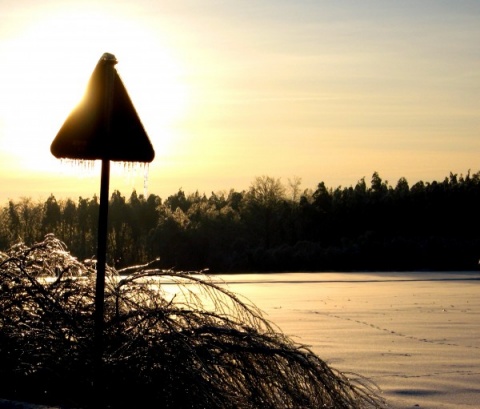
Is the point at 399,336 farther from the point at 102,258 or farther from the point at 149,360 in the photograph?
the point at 102,258

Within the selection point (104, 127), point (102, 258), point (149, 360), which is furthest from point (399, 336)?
point (104, 127)

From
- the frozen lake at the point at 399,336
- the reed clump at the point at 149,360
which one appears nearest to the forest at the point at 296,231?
the frozen lake at the point at 399,336

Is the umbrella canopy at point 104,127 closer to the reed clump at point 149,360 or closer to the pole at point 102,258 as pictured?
the pole at point 102,258

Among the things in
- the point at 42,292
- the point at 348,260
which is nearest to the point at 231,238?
the point at 348,260

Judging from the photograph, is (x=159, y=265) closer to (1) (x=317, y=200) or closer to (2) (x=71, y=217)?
(1) (x=317, y=200)

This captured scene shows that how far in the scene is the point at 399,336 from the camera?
14.8 metres

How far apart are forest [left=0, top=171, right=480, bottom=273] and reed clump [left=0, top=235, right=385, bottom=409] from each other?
58.6 metres

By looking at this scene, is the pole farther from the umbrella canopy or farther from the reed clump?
the reed clump

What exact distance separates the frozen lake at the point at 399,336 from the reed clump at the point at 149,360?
1.24 m

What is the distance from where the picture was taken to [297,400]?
7.64 metres

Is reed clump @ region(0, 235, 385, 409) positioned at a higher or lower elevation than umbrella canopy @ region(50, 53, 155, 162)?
lower

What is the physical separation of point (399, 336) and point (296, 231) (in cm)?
7526

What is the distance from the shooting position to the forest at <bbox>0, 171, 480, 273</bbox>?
7388cm

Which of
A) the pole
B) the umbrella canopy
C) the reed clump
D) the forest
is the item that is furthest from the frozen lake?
the forest
